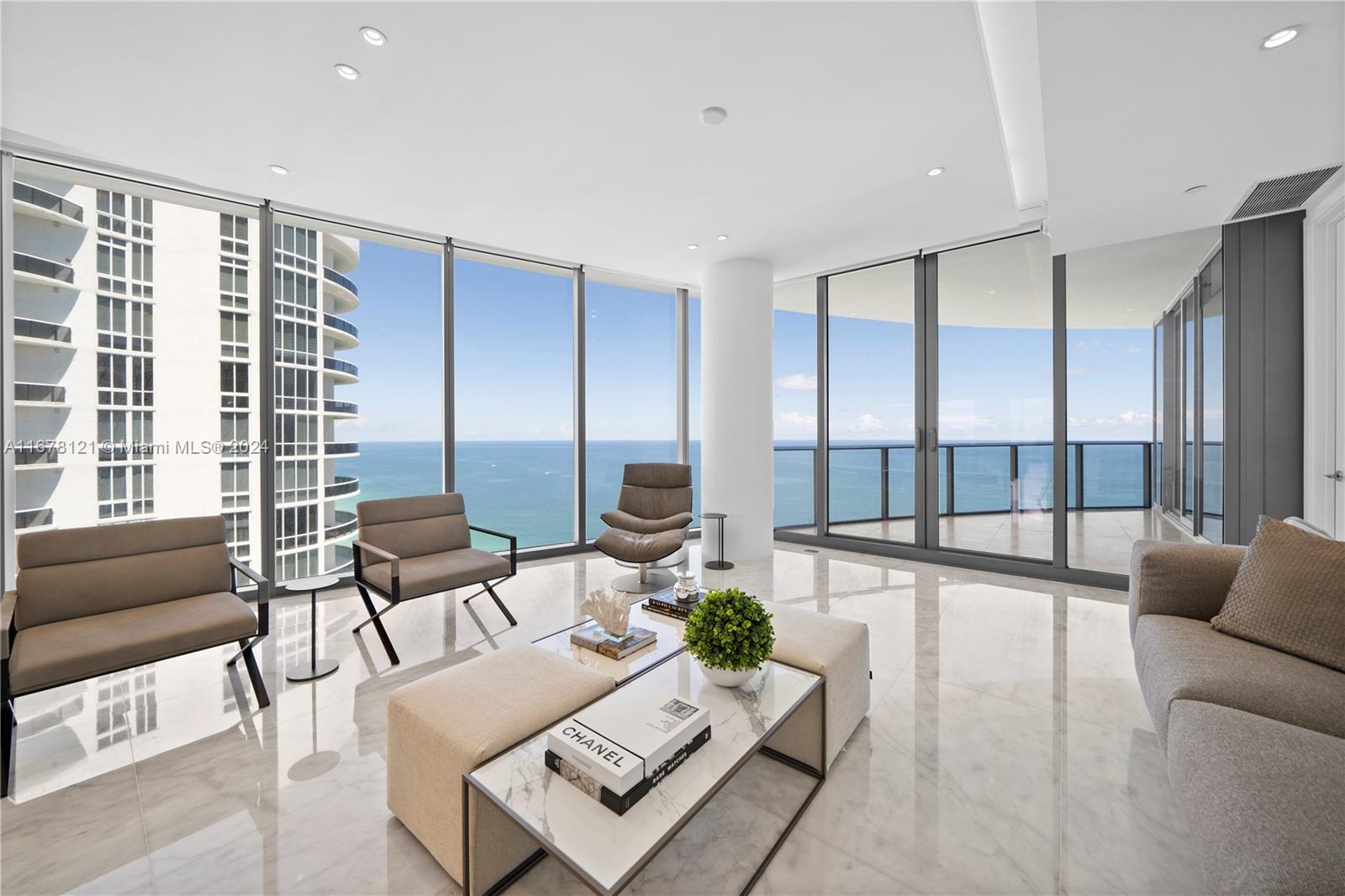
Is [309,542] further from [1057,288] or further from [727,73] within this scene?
[1057,288]

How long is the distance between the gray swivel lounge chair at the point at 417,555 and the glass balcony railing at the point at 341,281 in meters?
1.94

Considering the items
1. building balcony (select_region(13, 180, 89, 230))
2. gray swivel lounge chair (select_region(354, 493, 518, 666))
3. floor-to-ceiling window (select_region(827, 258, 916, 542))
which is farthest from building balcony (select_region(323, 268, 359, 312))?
floor-to-ceiling window (select_region(827, 258, 916, 542))

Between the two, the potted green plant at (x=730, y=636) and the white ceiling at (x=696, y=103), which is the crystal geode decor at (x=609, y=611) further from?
the white ceiling at (x=696, y=103)

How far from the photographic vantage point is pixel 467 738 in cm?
141

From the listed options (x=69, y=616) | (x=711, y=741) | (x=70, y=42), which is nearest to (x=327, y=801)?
(x=711, y=741)

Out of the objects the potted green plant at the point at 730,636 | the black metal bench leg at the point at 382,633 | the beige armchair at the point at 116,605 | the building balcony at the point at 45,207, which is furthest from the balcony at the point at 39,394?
the potted green plant at the point at 730,636

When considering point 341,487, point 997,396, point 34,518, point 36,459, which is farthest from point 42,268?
point 997,396

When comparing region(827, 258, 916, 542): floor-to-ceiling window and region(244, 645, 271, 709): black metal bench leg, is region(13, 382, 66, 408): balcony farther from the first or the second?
region(827, 258, 916, 542): floor-to-ceiling window

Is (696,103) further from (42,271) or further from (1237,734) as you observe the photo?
(42,271)

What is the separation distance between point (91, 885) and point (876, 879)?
215 centimetres

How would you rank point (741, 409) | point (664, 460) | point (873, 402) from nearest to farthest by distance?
point (741, 409) → point (873, 402) → point (664, 460)

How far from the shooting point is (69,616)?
2330 mm

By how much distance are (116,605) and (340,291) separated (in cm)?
269

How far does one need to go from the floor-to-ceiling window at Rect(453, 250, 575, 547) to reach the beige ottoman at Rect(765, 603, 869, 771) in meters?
3.29
